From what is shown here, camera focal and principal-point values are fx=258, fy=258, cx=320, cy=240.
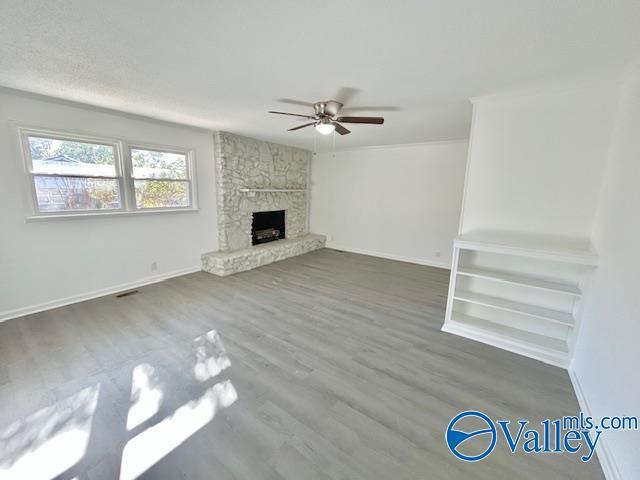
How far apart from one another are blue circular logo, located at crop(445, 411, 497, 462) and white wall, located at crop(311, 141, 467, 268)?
12.7 feet

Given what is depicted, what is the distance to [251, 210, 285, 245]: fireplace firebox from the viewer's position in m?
5.68

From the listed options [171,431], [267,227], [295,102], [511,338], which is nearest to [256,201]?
[267,227]

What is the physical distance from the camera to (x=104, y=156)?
3.48 meters

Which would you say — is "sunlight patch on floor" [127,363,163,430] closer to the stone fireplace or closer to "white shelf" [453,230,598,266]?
the stone fireplace

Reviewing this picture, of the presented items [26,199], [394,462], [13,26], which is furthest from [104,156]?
[394,462]

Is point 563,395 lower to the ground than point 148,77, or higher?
lower

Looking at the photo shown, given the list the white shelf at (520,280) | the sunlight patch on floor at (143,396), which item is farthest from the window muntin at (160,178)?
the white shelf at (520,280)

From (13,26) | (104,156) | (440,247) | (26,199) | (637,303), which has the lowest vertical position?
(440,247)

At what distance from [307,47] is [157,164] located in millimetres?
3389

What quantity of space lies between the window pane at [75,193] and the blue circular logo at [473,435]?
15.1 ft

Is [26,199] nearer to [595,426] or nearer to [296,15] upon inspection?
[296,15]

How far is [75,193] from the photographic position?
3.28m

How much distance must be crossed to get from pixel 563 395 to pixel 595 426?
368 millimetres

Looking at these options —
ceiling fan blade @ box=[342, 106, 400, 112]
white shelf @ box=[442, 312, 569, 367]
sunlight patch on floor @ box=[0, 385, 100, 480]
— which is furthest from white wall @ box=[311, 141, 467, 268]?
sunlight patch on floor @ box=[0, 385, 100, 480]
